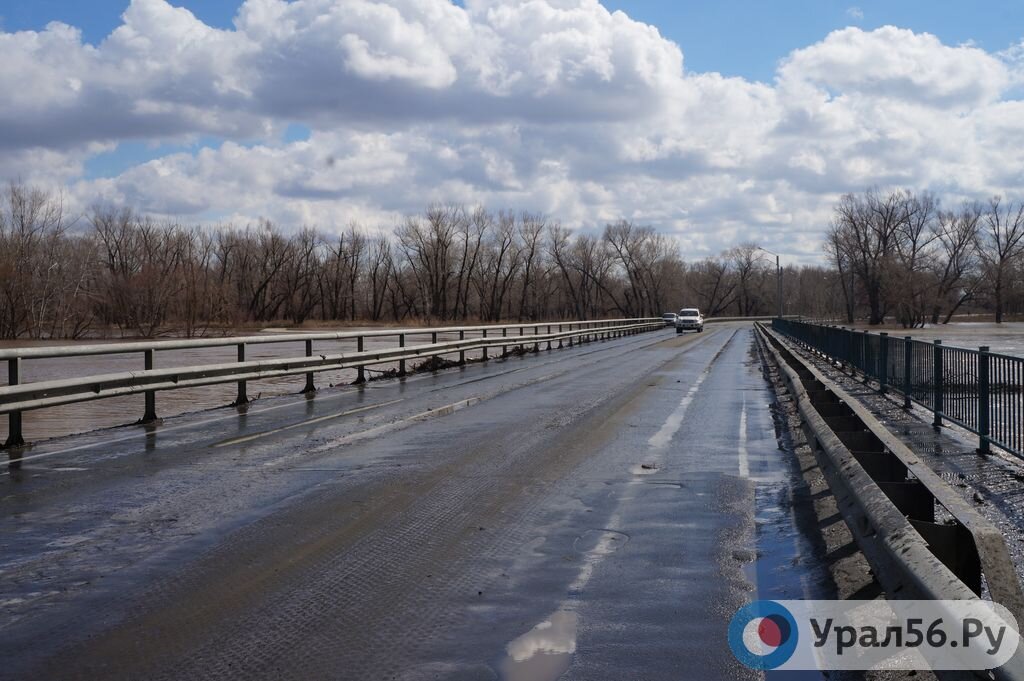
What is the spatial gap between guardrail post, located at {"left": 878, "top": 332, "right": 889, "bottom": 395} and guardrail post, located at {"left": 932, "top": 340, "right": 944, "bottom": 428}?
4.29m

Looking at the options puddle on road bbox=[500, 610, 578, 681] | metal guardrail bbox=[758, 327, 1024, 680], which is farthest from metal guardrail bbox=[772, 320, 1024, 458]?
puddle on road bbox=[500, 610, 578, 681]

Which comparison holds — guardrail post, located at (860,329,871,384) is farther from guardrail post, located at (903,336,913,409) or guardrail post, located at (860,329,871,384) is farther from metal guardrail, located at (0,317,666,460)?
metal guardrail, located at (0,317,666,460)

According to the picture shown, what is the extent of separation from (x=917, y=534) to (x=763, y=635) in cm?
94

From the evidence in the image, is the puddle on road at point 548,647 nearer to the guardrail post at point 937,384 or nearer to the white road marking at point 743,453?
the white road marking at point 743,453

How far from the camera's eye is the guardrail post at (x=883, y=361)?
1752cm

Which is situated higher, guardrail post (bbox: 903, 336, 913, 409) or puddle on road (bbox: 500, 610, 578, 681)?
guardrail post (bbox: 903, 336, 913, 409)

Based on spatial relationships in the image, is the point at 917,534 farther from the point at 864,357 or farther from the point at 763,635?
the point at 864,357

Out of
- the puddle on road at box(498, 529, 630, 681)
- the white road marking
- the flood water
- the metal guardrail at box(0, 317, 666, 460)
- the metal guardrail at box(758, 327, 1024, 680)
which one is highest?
the metal guardrail at box(0, 317, 666, 460)

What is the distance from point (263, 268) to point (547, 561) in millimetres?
114020

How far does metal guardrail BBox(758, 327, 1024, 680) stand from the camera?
3.97 m

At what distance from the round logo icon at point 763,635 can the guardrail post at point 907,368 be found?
11.3 meters

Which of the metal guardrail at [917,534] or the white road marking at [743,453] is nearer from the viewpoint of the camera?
the metal guardrail at [917,534]

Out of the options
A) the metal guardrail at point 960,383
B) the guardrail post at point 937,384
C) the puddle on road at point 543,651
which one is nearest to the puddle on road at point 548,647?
the puddle on road at point 543,651

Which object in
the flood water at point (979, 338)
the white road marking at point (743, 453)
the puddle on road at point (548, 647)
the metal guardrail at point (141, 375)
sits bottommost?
the puddle on road at point (548, 647)
